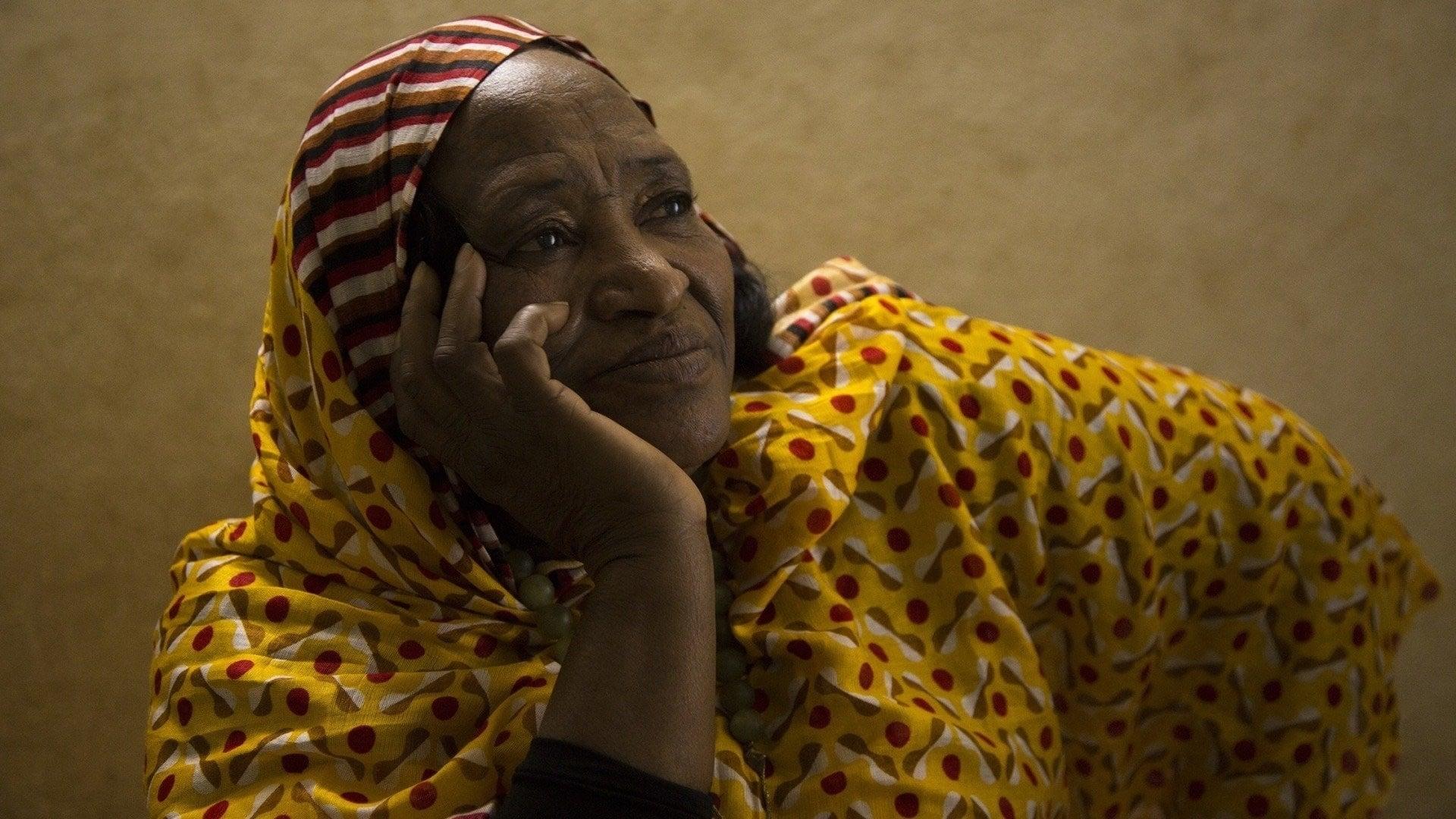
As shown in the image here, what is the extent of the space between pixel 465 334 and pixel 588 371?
0.39ft

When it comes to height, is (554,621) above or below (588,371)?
below

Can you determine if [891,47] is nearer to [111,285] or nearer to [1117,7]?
[1117,7]

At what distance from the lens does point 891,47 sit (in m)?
1.89

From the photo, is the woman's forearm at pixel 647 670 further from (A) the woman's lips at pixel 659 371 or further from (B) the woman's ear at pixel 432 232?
(B) the woman's ear at pixel 432 232

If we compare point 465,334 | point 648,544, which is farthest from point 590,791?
point 465,334

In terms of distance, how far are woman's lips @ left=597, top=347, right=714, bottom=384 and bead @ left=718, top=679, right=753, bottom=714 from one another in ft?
1.00

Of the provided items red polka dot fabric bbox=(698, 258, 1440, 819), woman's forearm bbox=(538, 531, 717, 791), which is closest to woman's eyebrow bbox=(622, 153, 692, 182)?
red polka dot fabric bbox=(698, 258, 1440, 819)

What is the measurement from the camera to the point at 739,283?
1.44 metres

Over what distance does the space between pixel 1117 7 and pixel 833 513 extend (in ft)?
3.75

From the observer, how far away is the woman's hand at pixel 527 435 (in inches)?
42.4

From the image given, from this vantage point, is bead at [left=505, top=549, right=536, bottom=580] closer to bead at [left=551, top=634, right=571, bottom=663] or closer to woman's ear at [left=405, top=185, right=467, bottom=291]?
bead at [left=551, top=634, right=571, bottom=663]

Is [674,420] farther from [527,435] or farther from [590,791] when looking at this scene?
[590,791]

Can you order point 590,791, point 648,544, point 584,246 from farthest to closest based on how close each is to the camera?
point 584,246
point 648,544
point 590,791

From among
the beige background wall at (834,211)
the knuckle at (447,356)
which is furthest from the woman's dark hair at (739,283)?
the beige background wall at (834,211)
